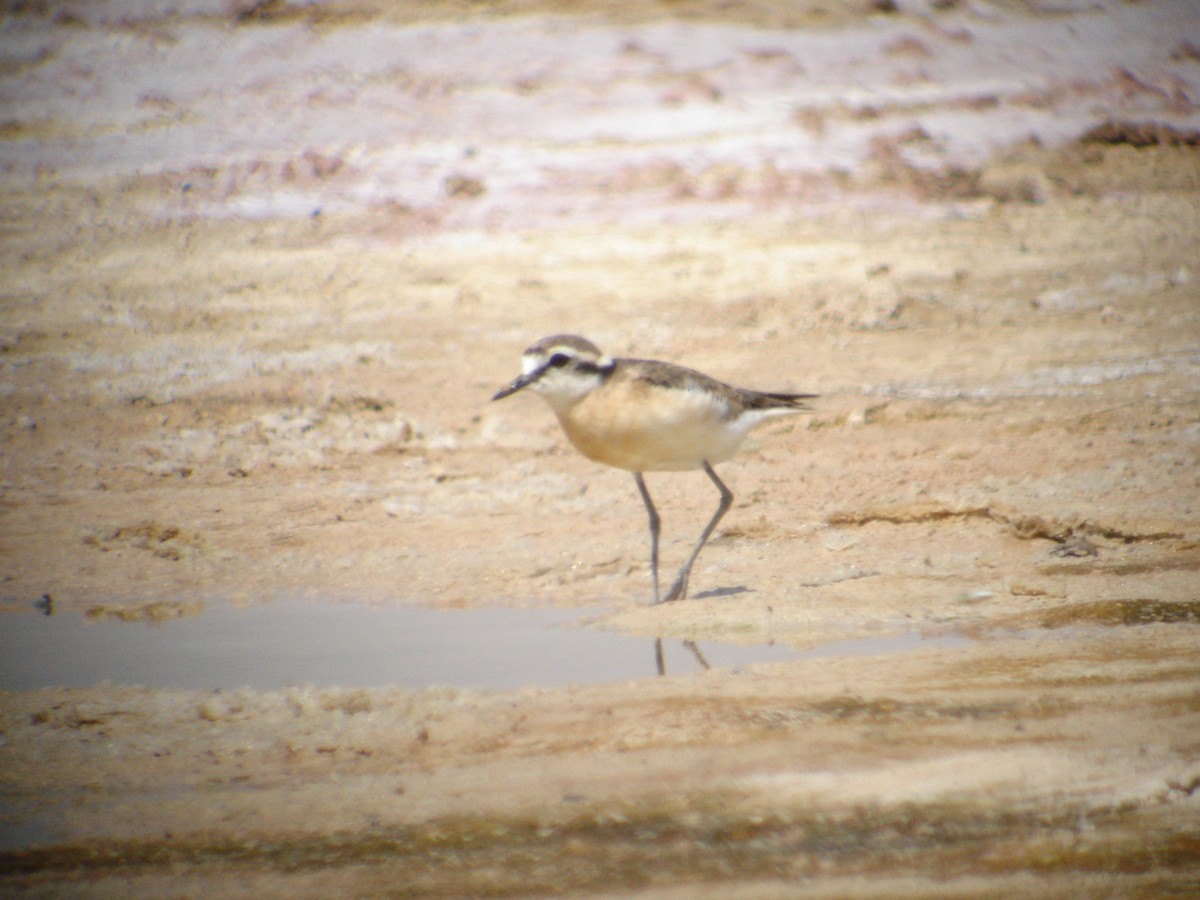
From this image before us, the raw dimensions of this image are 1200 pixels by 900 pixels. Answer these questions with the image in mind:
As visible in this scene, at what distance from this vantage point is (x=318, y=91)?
640 inches

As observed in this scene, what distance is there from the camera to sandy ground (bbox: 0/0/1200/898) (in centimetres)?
385

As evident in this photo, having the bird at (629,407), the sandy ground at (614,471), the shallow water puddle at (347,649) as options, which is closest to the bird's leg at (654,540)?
the bird at (629,407)

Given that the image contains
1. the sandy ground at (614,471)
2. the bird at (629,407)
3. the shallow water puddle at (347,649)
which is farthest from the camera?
the bird at (629,407)

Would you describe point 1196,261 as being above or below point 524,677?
below

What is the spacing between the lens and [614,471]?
9289mm

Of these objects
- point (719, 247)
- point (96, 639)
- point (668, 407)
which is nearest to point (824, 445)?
point (668, 407)

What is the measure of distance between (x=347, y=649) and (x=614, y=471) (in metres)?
3.69

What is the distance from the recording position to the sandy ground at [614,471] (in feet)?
12.6

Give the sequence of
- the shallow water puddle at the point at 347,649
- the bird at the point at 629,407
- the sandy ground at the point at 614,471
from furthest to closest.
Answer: the bird at the point at 629,407, the shallow water puddle at the point at 347,649, the sandy ground at the point at 614,471

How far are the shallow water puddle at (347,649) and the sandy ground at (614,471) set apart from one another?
0.80ft

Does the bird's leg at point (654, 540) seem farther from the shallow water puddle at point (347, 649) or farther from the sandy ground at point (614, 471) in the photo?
the shallow water puddle at point (347, 649)

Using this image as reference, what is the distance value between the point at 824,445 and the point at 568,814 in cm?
597

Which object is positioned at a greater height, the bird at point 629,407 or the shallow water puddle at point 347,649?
the bird at point 629,407

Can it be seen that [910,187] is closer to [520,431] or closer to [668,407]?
[520,431]
